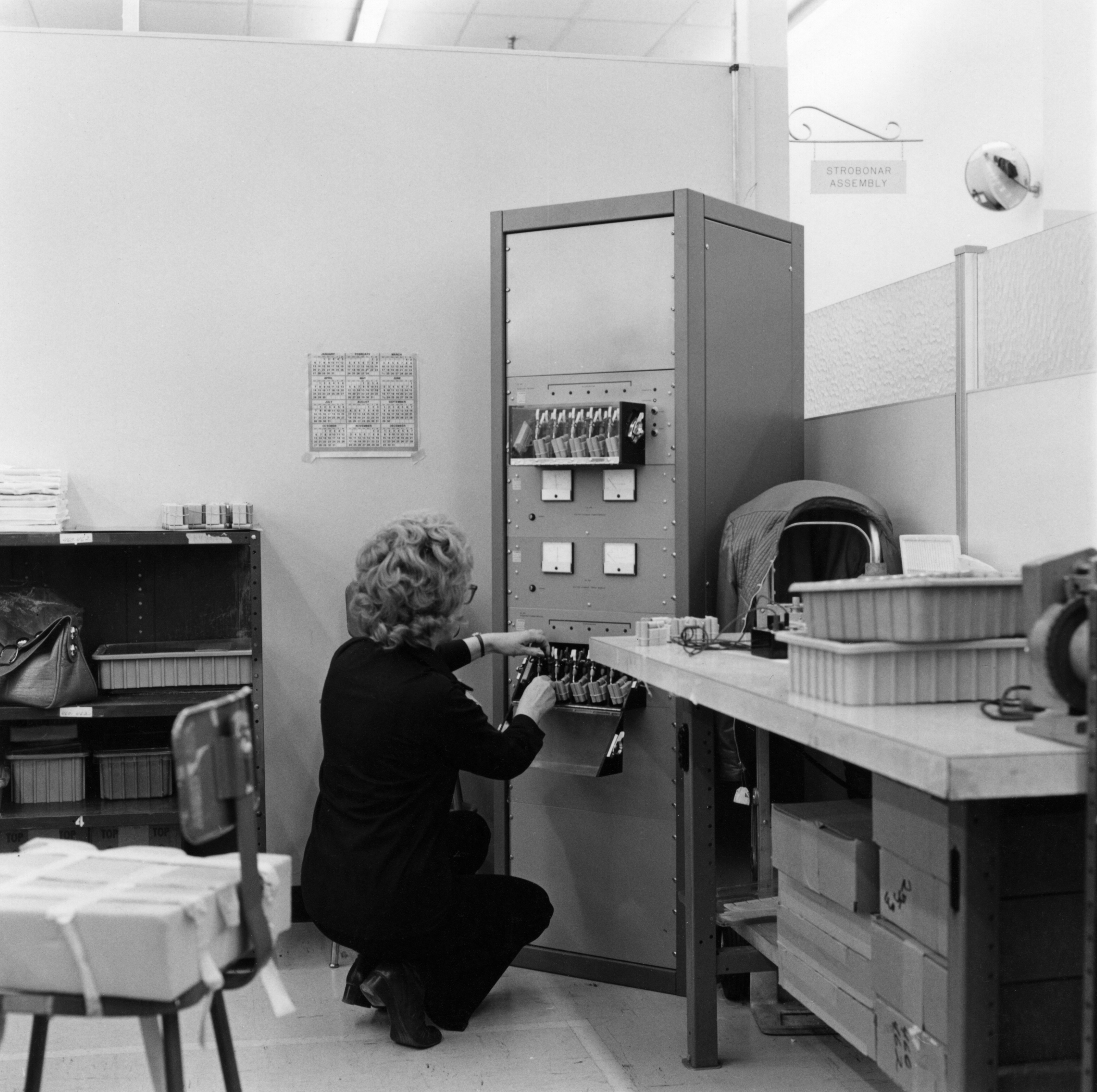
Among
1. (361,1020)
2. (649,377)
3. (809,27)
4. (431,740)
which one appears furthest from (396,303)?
(809,27)

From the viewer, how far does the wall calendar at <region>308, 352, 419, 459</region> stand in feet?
12.9

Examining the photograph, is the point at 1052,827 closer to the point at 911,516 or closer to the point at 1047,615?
the point at 1047,615

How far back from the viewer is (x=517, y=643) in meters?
3.38

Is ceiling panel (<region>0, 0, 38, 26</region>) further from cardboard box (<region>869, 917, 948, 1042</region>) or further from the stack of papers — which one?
cardboard box (<region>869, 917, 948, 1042</region>)

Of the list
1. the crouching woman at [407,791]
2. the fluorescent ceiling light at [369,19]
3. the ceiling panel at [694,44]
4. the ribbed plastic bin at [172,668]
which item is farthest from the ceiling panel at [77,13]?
the crouching woman at [407,791]

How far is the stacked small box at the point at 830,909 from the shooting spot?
224cm

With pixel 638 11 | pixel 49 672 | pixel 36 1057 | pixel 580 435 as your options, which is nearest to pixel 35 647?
pixel 49 672

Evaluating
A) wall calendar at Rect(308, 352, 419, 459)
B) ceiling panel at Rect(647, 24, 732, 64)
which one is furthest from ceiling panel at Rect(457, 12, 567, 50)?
wall calendar at Rect(308, 352, 419, 459)

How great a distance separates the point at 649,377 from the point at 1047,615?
5.90ft

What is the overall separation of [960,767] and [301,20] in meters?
5.80

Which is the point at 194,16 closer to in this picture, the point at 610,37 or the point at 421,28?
the point at 421,28

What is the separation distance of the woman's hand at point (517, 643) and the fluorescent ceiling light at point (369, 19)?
376 centimetres

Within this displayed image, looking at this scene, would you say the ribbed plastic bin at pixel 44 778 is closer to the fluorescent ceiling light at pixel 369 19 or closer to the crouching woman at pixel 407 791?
the crouching woman at pixel 407 791

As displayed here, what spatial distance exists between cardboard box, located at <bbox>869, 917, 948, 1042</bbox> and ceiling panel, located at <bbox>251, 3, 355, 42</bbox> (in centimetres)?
533
